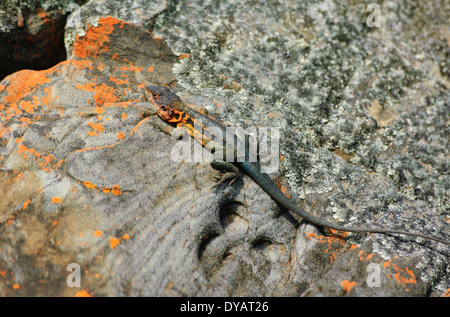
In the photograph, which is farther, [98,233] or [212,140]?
[212,140]

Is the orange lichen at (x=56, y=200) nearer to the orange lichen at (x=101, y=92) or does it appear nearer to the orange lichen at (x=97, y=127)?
the orange lichen at (x=97, y=127)

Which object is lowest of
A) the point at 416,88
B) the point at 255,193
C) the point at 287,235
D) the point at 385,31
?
the point at 287,235

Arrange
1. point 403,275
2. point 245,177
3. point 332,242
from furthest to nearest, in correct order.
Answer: point 245,177 → point 332,242 → point 403,275

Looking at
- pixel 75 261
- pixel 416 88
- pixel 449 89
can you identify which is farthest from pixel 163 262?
pixel 449 89

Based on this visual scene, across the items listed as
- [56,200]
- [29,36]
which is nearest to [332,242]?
[56,200]

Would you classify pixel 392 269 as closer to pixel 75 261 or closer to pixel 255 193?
pixel 255 193

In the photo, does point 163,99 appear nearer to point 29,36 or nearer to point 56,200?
point 56,200
